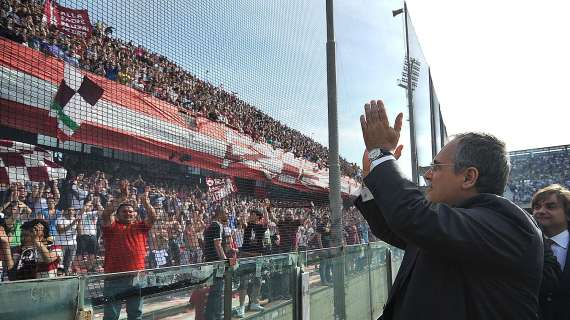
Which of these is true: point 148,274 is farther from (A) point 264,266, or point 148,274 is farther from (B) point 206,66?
(B) point 206,66

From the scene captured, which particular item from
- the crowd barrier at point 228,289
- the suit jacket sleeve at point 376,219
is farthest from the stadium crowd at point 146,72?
the suit jacket sleeve at point 376,219

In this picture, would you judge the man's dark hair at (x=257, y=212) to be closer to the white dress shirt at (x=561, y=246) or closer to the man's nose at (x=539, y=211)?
the man's nose at (x=539, y=211)

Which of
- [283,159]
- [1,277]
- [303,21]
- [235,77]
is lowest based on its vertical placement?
[1,277]

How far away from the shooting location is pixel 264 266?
10.6 ft

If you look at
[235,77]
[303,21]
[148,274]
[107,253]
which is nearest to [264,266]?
[148,274]

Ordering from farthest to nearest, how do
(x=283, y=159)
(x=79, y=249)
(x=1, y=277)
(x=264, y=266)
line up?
(x=283, y=159) → (x=79, y=249) → (x=264, y=266) → (x=1, y=277)

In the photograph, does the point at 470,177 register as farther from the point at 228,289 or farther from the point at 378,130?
the point at 228,289

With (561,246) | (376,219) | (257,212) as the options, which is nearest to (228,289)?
(376,219)

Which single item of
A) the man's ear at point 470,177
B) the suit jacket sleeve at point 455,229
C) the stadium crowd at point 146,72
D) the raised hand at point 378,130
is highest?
the stadium crowd at point 146,72

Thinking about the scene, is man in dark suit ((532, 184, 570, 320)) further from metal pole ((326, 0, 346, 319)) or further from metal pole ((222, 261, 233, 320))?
metal pole ((326, 0, 346, 319))

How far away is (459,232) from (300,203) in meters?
4.31

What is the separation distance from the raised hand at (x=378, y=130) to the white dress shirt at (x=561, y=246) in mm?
1791

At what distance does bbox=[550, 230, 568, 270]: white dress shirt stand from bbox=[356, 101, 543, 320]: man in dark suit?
150 centimetres

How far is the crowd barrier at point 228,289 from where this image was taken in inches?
70.3
